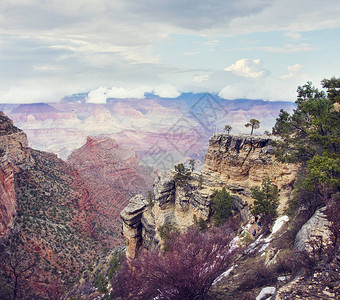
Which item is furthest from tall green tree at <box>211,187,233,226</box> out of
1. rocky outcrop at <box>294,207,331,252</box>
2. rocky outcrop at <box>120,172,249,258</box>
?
rocky outcrop at <box>294,207,331,252</box>

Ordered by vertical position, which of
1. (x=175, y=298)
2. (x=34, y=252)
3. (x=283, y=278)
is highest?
(x=283, y=278)

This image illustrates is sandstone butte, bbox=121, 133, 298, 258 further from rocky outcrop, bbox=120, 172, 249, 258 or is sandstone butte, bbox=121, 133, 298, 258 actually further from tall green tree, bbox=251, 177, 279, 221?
tall green tree, bbox=251, 177, 279, 221

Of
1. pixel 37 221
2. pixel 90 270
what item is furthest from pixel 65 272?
pixel 37 221

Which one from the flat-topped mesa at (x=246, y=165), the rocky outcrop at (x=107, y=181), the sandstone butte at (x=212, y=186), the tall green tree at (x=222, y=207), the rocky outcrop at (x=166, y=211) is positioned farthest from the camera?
the rocky outcrop at (x=107, y=181)

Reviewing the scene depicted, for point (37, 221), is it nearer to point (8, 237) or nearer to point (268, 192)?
point (8, 237)

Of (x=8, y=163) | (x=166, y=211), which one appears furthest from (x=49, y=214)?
(x=166, y=211)

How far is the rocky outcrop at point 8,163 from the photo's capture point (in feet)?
115

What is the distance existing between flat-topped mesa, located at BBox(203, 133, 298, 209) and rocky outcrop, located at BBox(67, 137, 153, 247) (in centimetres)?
3260

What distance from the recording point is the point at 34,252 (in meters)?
34.2

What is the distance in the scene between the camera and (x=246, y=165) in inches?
1159

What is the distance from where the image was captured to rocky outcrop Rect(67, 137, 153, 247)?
196 ft

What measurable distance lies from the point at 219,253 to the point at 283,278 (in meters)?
3.17

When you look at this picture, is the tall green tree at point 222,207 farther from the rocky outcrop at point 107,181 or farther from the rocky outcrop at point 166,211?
the rocky outcrop at point 107,181

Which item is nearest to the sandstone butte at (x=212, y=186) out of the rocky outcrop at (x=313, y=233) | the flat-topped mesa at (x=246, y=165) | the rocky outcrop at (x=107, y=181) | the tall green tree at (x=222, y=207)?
the flat-topped mesa at (x=246, y=165)
